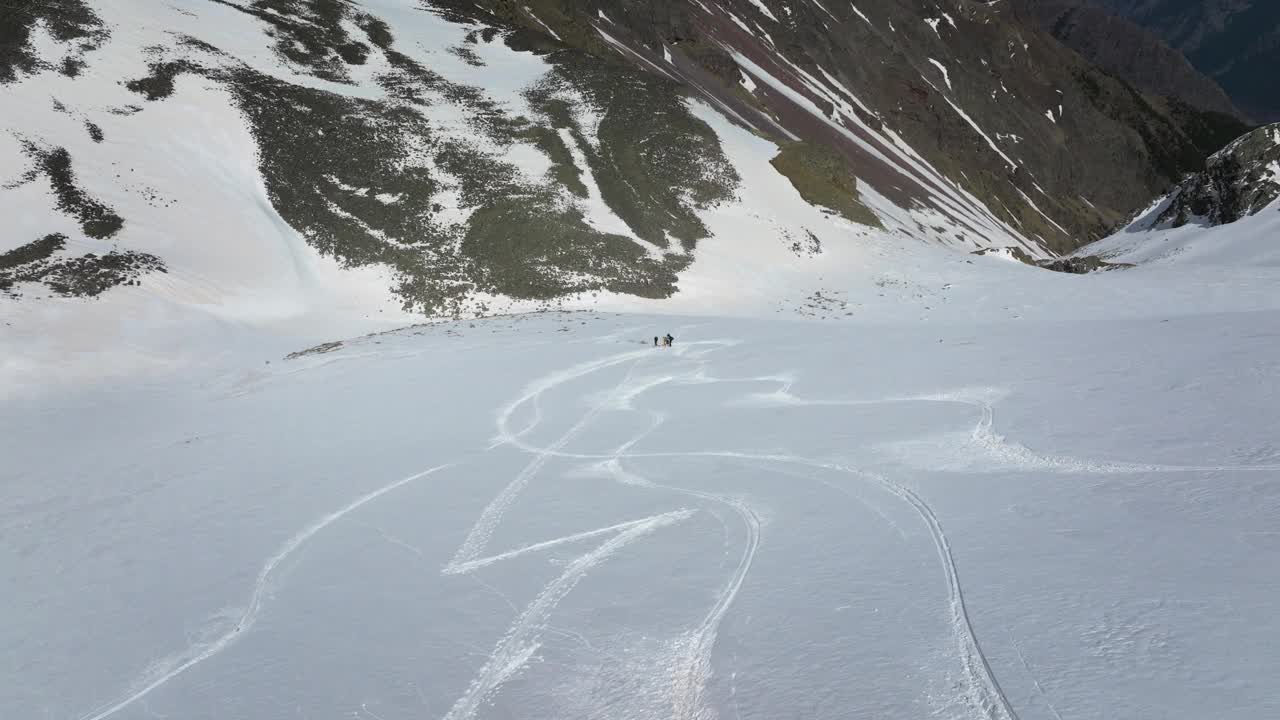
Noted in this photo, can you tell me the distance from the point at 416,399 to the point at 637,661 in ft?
45.9

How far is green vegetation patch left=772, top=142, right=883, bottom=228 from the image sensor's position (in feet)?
156

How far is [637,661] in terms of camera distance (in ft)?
26.1

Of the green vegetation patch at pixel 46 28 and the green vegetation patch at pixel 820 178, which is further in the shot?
the green vegetation patch at pixel 820 178

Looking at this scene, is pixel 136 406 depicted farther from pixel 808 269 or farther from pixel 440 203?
pixel 808 269

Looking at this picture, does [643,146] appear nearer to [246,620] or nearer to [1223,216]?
[246,620]

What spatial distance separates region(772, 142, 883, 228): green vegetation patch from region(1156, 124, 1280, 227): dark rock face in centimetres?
2877

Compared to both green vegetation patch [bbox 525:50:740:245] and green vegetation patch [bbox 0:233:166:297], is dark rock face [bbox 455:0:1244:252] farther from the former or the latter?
green vegetation patch [bbox 0:233:166:297]

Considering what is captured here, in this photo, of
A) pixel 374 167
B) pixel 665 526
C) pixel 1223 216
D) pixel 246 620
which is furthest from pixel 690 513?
pixel 1223 216

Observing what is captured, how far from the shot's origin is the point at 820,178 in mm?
48812

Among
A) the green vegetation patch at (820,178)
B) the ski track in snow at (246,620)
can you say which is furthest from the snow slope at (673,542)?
the green vegetation patch at (820,178)

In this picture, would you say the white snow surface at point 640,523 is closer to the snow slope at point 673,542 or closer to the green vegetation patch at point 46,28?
the snow slope at point 673,542

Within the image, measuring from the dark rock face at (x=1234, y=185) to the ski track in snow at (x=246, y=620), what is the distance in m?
64.3

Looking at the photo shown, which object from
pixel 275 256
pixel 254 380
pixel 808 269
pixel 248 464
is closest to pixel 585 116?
pixel 808 269

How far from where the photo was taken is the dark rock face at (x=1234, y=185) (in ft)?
172
